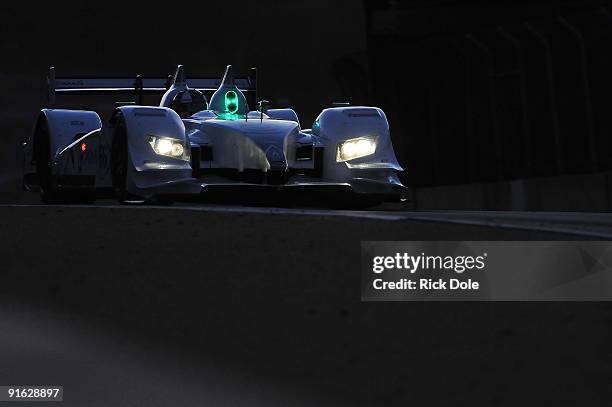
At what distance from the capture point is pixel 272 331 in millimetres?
4672

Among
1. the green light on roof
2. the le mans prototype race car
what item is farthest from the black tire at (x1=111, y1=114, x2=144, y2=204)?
the green light on roof

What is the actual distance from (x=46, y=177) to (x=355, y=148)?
4.19 meters

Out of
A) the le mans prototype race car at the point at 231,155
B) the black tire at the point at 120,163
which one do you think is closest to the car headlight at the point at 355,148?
the le mans prototype race car at the point at 231,155

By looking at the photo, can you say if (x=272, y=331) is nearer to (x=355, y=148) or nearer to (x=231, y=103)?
(x=355, y=148)

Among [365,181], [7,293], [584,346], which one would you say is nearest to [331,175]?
[365,181]

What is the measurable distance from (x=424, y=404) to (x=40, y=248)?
12.3ft

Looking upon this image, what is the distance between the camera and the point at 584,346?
432 centimetres

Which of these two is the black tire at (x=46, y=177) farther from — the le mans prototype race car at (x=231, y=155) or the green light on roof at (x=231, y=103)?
the green light on roof at (x=231, y=103)

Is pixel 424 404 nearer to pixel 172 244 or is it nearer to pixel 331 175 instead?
pixel 172 244

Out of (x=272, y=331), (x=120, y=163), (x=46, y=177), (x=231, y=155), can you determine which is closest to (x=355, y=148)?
(x=231, y=155)

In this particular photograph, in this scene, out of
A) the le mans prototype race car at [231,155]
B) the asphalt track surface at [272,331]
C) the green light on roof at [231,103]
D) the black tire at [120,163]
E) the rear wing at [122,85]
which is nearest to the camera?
the asphalt track surface at [272,331]

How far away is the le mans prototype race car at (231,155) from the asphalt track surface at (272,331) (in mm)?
3557

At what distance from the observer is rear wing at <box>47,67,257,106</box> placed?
45.6 feet

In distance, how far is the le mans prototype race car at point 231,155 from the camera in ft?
34.3
